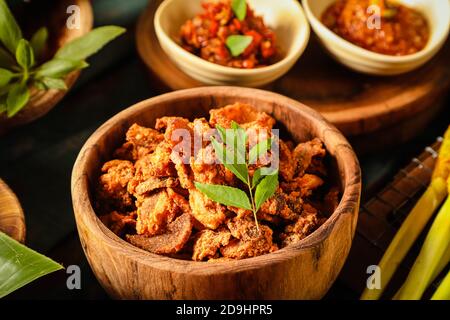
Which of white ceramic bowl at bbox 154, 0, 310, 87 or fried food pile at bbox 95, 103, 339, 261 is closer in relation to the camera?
fried food pile at bbox 95, 103, 339, 261

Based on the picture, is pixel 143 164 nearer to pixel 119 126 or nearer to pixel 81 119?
pixel 119 126

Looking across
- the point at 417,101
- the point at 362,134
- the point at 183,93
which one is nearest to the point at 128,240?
the point at 183,93

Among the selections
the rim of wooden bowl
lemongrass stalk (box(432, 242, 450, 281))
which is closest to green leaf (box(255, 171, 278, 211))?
the rim of wooden bowl

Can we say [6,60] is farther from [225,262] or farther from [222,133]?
[225,262]

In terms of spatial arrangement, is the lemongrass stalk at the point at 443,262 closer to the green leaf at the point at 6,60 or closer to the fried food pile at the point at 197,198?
the fried food pile at the point at 197,198

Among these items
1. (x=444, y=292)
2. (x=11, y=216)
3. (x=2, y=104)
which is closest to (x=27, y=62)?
(x=2, y=104)

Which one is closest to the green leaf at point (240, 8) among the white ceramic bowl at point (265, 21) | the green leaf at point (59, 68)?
the white ceramic bowl at point (265, 21)

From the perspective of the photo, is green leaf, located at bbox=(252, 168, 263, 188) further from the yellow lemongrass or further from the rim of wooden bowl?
the yellow lemongrass
